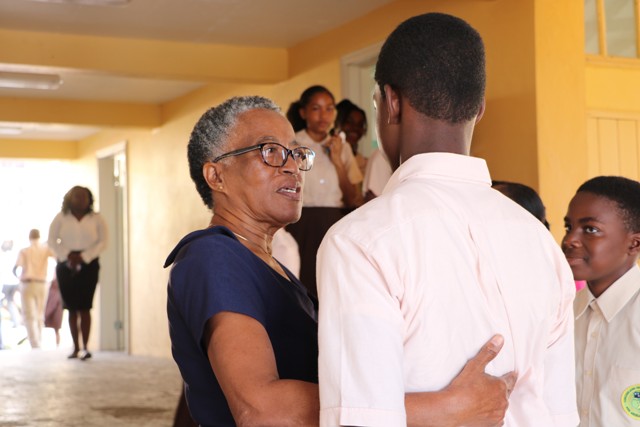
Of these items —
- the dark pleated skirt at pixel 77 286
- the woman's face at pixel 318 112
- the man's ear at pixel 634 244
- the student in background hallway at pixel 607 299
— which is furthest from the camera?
the dark pleated skirt at pixel 77 286

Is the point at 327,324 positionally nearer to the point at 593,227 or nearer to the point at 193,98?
the point at 593,227

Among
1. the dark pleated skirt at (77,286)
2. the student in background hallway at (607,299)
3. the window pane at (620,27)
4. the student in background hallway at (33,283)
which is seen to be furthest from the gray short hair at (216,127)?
the student in background hallway at (33,283)

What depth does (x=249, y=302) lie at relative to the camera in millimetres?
1567

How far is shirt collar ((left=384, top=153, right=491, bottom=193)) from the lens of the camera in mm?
1352

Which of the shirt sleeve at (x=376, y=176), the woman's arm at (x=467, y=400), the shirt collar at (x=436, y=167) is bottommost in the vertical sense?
the woman's arm at (x=467, y=400)

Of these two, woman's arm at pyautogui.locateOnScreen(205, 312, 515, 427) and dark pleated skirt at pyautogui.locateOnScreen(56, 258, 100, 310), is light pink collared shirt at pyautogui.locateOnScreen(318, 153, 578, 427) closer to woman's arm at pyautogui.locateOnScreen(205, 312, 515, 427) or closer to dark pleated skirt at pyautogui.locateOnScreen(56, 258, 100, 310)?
woman's arm at pyautogui.locateOnScreen(205, 312, 515, 427)

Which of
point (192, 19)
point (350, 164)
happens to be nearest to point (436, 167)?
point (350, 164)

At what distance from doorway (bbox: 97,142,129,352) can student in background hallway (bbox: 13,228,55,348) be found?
1.36 m

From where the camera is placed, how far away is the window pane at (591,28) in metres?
6.16

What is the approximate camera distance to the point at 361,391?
1.22m

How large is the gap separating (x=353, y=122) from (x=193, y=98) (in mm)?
5022

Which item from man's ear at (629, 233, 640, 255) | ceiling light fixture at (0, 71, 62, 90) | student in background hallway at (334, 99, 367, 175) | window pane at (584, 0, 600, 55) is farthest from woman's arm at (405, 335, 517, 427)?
ceiling light fixture at (0, 71, 62, 90)

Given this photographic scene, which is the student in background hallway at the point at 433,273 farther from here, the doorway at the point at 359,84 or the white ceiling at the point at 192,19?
the doorway at the point at 359,84

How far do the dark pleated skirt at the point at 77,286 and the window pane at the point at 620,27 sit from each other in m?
5.92
